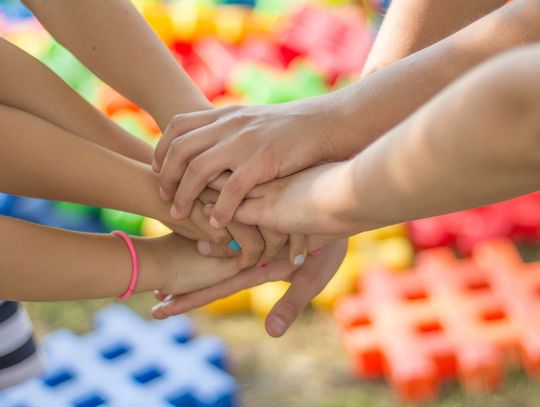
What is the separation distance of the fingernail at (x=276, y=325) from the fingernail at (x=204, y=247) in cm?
12

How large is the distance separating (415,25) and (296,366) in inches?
25.8

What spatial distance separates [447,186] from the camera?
29.8 inches

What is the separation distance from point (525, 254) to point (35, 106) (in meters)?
1.07

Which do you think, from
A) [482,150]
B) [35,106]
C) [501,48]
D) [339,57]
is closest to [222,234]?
[35,106]

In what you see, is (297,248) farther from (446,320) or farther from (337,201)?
(446,320)

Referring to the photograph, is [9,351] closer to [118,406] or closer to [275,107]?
[118,406]

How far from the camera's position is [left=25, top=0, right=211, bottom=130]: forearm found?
1216 mm

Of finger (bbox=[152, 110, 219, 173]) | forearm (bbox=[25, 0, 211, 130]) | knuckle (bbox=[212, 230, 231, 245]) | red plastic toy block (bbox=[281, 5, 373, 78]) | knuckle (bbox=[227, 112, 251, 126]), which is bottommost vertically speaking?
red plastic toy block (bbox=[281, 5, 373, 78])

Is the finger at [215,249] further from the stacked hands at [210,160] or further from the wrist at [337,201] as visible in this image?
the wrist at [337,201]

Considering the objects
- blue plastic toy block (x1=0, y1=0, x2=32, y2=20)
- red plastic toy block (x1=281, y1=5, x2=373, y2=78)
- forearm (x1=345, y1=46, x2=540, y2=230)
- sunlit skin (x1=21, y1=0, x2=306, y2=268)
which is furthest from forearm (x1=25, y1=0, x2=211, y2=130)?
blue plastic toy block (x1=0, y1=0, x2=32, y2=20)

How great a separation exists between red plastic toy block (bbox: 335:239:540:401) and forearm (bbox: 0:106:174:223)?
560 mm

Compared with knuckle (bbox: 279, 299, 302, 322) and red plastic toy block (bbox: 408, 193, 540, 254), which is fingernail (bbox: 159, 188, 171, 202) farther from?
red plastic toy block (bbox: 408, 193, 540, 254)

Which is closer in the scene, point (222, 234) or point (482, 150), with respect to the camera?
point (482, 150)

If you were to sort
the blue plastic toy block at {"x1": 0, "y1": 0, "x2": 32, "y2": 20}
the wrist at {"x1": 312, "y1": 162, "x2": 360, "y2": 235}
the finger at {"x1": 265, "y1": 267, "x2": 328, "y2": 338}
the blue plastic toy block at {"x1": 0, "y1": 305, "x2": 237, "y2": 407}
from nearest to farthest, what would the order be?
the wrist at {"x1": 312, "y1": 162, "x2": 360, "y2": 235} < the finger at {"x1": 265, "y1": 267, "x2": 328, "y2": 338} < the blue plastic toy block at {"x1": 0, "y1": 305, "x2": 237, "y2": 407} < the blue plastic toy block at {"x1": 0, "y1": 0, "x2": 32, "y2": 20}
